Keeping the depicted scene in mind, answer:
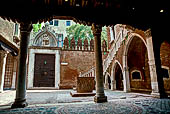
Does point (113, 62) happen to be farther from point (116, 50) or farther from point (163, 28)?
point (163, 28)

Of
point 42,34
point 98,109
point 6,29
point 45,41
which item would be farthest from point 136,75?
point 6,29

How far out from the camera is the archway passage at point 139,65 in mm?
10227

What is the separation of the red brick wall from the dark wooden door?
118 centimetres

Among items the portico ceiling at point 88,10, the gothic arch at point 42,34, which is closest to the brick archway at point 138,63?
the portico ceiling at point 88,10

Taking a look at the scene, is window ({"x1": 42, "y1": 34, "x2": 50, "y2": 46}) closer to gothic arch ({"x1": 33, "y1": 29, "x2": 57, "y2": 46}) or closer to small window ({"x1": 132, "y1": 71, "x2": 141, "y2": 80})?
gothic arch ({"x1": 33, "y1": 29, "x2": 57, "y2": 46})

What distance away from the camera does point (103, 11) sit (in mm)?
5293

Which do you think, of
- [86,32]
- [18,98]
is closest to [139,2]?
[18,98]

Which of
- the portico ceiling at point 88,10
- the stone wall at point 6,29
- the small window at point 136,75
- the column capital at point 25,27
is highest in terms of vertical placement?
the stone wall at point 6,29

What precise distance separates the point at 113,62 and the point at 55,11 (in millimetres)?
8461

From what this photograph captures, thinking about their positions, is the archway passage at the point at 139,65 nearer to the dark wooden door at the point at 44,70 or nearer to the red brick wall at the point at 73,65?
the red brick wall at the point at 73,65

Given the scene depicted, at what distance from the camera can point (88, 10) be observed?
5.30 metres

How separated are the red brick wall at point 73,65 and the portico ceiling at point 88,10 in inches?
361

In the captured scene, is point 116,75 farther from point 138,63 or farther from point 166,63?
point 166,63

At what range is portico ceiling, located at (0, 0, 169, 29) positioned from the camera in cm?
473
